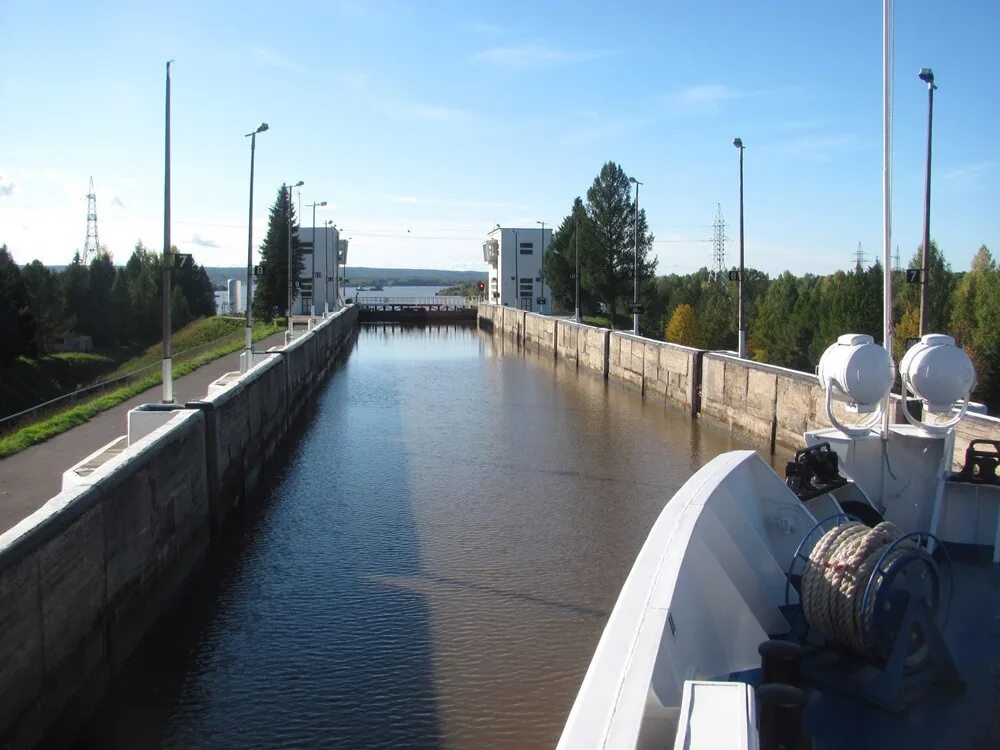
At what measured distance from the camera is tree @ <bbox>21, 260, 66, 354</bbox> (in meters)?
46.2

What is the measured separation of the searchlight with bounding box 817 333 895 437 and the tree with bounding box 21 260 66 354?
44828 millimetres

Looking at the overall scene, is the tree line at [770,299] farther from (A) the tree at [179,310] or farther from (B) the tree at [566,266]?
(A) the tree at [179,310]

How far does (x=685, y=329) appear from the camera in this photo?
46.4m

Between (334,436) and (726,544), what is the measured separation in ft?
50.6

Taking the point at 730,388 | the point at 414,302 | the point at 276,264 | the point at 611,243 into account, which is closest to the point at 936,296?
the point at 611,243

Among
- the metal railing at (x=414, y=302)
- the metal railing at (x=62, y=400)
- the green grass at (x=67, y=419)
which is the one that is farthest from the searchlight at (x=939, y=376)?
the metal railing at (x=414, y=302)

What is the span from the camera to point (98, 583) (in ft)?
24.9

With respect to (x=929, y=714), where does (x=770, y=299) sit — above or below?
above

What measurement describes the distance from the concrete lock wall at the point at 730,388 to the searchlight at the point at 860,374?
1640mm

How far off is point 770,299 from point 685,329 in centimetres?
719

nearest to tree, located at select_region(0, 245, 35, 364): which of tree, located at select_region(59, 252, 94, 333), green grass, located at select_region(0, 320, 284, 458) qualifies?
tree, located at select_region(59, 252, 94, 333)

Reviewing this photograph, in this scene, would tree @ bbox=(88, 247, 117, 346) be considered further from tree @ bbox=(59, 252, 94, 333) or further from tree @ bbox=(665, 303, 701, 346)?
tree @ bbox=(665, 303, 701, 346)

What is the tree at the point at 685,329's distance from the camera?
152ft

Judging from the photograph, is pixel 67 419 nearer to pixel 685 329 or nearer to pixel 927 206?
pixel 927 206
